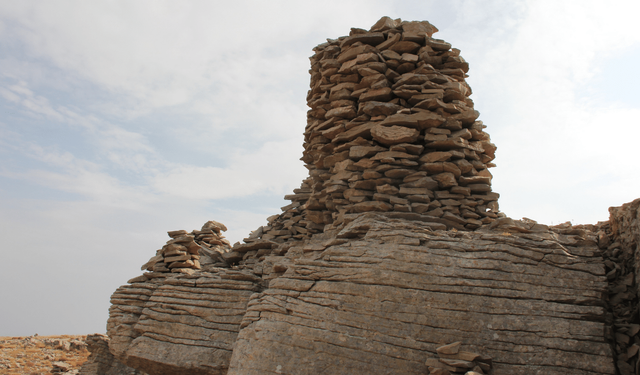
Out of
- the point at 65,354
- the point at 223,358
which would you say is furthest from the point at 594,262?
the point at 65,354

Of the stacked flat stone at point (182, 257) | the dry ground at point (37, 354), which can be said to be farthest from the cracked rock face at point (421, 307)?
the dry ground at point (37, 354)

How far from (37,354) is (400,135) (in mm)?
32568

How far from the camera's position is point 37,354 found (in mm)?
29344

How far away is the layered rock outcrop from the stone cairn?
0.05 m

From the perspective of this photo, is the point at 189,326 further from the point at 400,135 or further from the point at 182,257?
the point at 400,135

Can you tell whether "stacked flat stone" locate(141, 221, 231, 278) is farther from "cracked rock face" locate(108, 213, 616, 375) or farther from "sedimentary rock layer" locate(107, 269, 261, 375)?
"cracked rock face" locate(108, 213, 616, 375)

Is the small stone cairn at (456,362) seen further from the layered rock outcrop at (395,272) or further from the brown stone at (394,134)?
the brown stone at (394,134)

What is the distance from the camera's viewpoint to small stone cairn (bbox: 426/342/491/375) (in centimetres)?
754

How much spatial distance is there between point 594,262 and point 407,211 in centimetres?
480

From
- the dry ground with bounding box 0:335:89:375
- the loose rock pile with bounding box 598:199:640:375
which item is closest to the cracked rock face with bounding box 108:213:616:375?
the loose rock pile with bounding box 598:199:640:375

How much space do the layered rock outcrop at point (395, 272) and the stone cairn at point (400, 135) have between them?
0.05 metres

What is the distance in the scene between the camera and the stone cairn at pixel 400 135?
12.3 meters

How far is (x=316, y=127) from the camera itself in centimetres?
1543

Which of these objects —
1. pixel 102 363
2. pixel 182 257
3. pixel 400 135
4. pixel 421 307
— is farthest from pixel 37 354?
pixel 421 307
